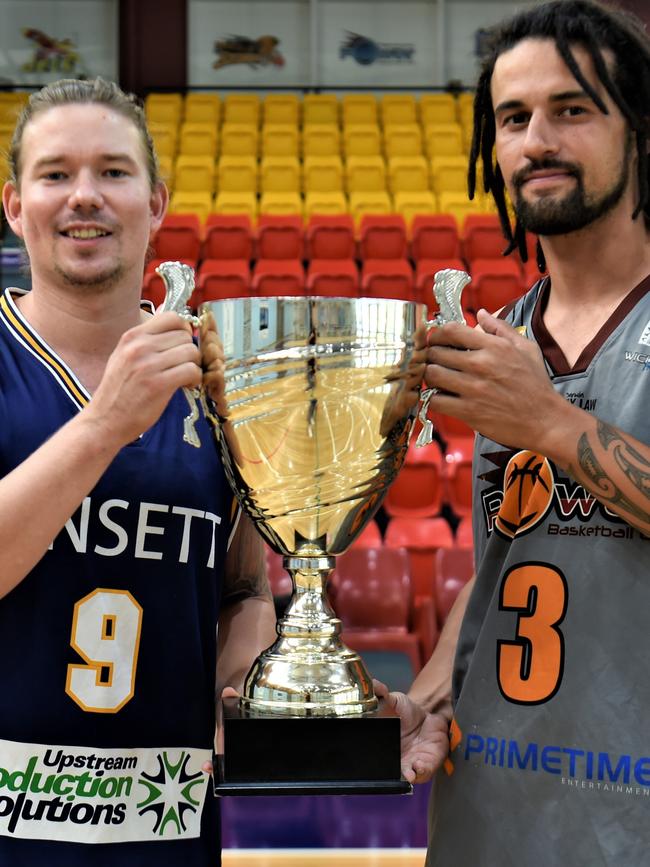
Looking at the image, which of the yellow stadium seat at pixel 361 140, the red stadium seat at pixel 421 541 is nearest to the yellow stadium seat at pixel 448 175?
the yellow stadium seat at pixel 361 140

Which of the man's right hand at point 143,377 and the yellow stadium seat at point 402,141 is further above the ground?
the yellow stadium seat at point 402,141

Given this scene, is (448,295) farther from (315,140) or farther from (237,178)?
(315,140)

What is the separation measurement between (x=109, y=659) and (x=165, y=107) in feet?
28.8

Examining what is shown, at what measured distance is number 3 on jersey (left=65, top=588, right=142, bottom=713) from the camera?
129 centimetres

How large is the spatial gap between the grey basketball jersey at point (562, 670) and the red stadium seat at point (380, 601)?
200 cm

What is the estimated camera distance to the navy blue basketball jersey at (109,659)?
1.28 meters

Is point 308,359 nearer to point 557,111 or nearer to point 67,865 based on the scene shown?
point 557,111

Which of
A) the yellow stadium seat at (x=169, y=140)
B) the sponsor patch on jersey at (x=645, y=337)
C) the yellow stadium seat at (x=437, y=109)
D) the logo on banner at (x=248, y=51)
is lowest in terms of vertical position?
the sponsor patch on jersey at (x=645, y=337)

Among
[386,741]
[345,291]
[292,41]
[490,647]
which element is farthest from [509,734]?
[292,41]

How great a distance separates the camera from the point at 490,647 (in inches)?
53.2

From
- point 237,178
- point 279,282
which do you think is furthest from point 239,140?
point 279,282

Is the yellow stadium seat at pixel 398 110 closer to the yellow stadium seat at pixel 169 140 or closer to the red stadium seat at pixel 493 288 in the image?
the yellow stadium seat at pixel 169 140

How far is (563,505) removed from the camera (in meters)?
1.32

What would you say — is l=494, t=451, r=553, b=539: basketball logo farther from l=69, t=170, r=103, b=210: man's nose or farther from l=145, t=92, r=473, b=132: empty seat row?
l=145, t=92, r=473, b=132: empty seat row
